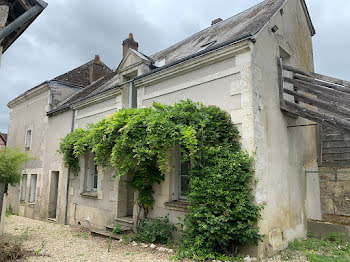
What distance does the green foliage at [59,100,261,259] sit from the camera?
14.7ft

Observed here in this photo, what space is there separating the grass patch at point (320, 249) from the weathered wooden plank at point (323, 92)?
2.89 metres

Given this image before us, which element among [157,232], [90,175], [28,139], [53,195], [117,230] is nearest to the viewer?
[157,232]

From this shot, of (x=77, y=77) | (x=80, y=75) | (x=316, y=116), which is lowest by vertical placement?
(x=316, y=116)

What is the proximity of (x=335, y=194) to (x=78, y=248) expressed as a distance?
23.3 ft

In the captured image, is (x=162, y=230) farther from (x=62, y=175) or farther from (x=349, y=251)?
(x=62, y=175)

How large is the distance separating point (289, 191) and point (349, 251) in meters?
1.51

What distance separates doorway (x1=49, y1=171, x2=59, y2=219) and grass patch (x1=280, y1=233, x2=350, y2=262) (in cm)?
825

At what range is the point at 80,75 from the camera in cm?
1261

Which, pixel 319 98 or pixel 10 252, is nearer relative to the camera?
pixel 10 252

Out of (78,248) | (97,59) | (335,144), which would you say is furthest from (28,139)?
(335,144)

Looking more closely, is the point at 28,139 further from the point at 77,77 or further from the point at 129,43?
the point at 129,43

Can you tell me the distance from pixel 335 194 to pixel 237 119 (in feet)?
16.2

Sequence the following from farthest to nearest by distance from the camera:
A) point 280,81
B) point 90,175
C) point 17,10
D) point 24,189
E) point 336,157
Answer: point 24,189
point 90,175
point 336,157
point 280,81
point 17,10

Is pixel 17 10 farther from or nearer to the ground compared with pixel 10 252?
farther from the ground
